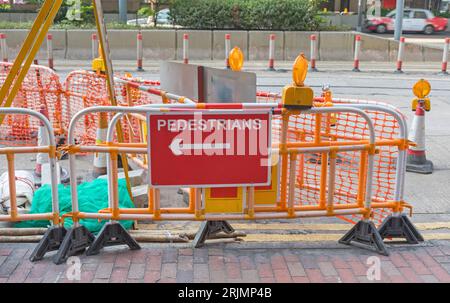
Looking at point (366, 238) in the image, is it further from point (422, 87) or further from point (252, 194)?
point (422, 87)

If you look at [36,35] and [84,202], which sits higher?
[36,35]

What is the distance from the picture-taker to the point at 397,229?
500 cm

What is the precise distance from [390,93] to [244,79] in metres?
9.34

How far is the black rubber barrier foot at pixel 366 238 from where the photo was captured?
4801mm

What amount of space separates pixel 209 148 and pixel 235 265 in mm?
926

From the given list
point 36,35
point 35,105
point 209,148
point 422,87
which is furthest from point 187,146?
point 35,105

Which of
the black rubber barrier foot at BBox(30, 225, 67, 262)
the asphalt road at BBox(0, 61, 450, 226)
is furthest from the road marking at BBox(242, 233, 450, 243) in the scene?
the black rubber barrier foot at BBox(30, 225, 67, 262)

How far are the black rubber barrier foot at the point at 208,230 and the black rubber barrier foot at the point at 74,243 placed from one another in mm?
870

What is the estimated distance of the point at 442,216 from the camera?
19.2 ft

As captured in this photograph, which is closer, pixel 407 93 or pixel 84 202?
pixel 84 202

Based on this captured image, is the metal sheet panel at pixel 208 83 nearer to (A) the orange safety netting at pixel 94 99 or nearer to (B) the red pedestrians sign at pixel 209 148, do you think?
(B) the red pedestrians sign at pixel 209 148

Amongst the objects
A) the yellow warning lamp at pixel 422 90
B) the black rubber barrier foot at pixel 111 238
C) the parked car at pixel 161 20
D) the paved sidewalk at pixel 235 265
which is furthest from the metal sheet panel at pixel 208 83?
the parked car at pixel 161 20
